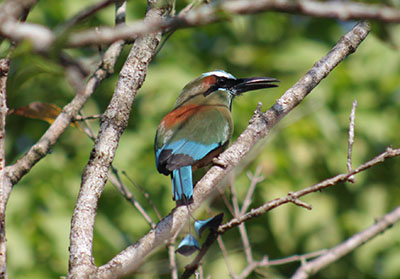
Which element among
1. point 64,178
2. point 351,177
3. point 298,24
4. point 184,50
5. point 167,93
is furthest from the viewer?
point 298,24

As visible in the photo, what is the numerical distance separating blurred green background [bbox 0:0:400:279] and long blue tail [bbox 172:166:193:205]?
1058mm

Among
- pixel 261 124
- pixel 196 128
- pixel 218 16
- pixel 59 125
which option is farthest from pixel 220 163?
pixel 218 16

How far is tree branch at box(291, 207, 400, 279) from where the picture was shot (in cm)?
150

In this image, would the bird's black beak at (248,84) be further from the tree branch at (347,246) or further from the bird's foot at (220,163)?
the tree branch at (347,246)

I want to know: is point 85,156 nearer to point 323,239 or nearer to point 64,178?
point 64,178

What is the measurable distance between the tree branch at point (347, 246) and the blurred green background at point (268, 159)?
2.39m

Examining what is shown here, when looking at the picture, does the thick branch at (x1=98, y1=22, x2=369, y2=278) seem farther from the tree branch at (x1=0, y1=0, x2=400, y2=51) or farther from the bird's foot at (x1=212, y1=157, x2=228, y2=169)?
the tree branch at (x1=0, y1=0, x2=400, y2=51)

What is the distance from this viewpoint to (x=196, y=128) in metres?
3.51

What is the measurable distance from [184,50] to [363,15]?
413cm

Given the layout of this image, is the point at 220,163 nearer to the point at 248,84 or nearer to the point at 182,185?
the point at 182,185

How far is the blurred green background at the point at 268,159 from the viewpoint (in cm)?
406

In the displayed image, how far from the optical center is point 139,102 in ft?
15.7

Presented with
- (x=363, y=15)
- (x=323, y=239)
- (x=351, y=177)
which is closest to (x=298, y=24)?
(x=323, y=239)

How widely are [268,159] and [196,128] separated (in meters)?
0.91
